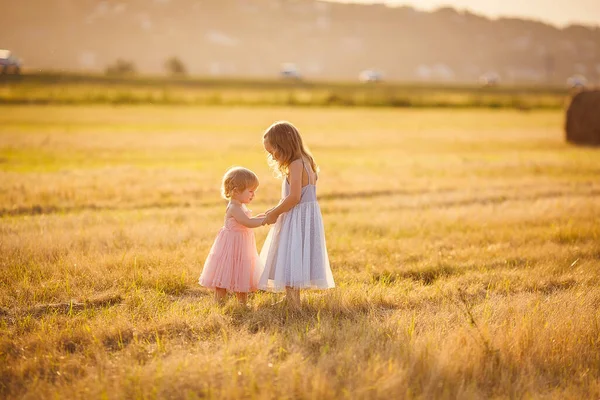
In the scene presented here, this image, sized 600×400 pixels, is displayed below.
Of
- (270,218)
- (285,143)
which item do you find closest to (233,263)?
(270,218)

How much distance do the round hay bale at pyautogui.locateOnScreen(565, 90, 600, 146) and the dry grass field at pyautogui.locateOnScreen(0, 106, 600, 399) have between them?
11.0 meters

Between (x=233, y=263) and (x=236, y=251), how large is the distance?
0.44 feet

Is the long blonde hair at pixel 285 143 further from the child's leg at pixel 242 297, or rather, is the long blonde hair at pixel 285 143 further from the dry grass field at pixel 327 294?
the dry grass field at pixel 327 294

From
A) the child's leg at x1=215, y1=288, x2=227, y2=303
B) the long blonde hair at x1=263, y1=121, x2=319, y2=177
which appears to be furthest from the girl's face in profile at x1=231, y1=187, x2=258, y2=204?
the child's leg at x1=215, y1=288, x2=227, y2=303

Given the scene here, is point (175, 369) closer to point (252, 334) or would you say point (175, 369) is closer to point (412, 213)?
point (252, 334)

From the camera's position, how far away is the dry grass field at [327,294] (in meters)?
4.49

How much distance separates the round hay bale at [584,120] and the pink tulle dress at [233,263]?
24.5 metres

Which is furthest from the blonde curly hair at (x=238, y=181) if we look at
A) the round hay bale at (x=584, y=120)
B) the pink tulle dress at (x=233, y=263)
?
the round hay bale at (x=584, y=120)

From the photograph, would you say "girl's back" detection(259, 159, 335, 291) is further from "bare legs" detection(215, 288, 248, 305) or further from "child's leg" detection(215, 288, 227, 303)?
"child's leg" detection(215, 288, 227, 303)

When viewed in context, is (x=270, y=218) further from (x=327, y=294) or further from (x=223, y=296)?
(x=327, y=294)

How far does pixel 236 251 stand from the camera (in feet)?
20.7

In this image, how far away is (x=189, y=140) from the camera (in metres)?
24.6

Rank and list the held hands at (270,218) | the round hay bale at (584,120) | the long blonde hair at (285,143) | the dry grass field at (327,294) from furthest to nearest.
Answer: the round hay bale at (584,120) < the held hands at (270,218) < the long blonde hair at (285,143) < the dry grass field at (327,294)

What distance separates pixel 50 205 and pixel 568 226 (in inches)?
377
